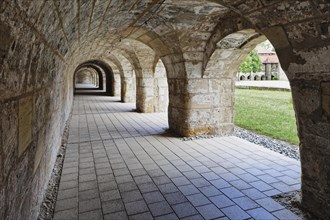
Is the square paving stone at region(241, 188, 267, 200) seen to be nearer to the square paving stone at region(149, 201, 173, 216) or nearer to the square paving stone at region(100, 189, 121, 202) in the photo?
the square paving stone at region(149, 201, 173, 216)

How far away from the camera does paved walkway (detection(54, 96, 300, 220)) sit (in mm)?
2918

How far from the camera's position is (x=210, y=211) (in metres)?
2.90

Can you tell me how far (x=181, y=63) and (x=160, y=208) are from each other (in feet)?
13.2

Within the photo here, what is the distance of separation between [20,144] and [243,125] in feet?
22.9

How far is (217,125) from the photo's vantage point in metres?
6.46

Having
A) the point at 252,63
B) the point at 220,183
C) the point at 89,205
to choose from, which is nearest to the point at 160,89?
the point at 220,183

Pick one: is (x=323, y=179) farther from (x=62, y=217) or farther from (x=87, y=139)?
(x=87, y=139)

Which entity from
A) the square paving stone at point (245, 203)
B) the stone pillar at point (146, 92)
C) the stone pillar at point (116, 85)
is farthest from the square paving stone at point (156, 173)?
the stone pillar at point (116, 85)

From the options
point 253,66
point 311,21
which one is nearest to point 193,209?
point 311,21

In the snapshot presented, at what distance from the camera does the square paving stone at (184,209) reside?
284 cm

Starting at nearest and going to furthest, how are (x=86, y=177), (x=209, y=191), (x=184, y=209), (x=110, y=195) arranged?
1. (x=184, y=209)
2. (x=110, y=195)
3. (x=209, y=191)
4. (x=86, y=177)

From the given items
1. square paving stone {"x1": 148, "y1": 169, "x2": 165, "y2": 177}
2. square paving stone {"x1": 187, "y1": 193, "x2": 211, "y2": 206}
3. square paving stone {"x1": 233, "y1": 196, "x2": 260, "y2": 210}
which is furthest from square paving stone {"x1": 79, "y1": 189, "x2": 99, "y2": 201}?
square paving stone {"x1": 233, "y1": 196, "x2": 260, "y2": 210}

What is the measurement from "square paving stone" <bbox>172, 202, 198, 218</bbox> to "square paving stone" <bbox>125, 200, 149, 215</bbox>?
35 centimetres

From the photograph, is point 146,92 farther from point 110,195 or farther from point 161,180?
point 110,195
